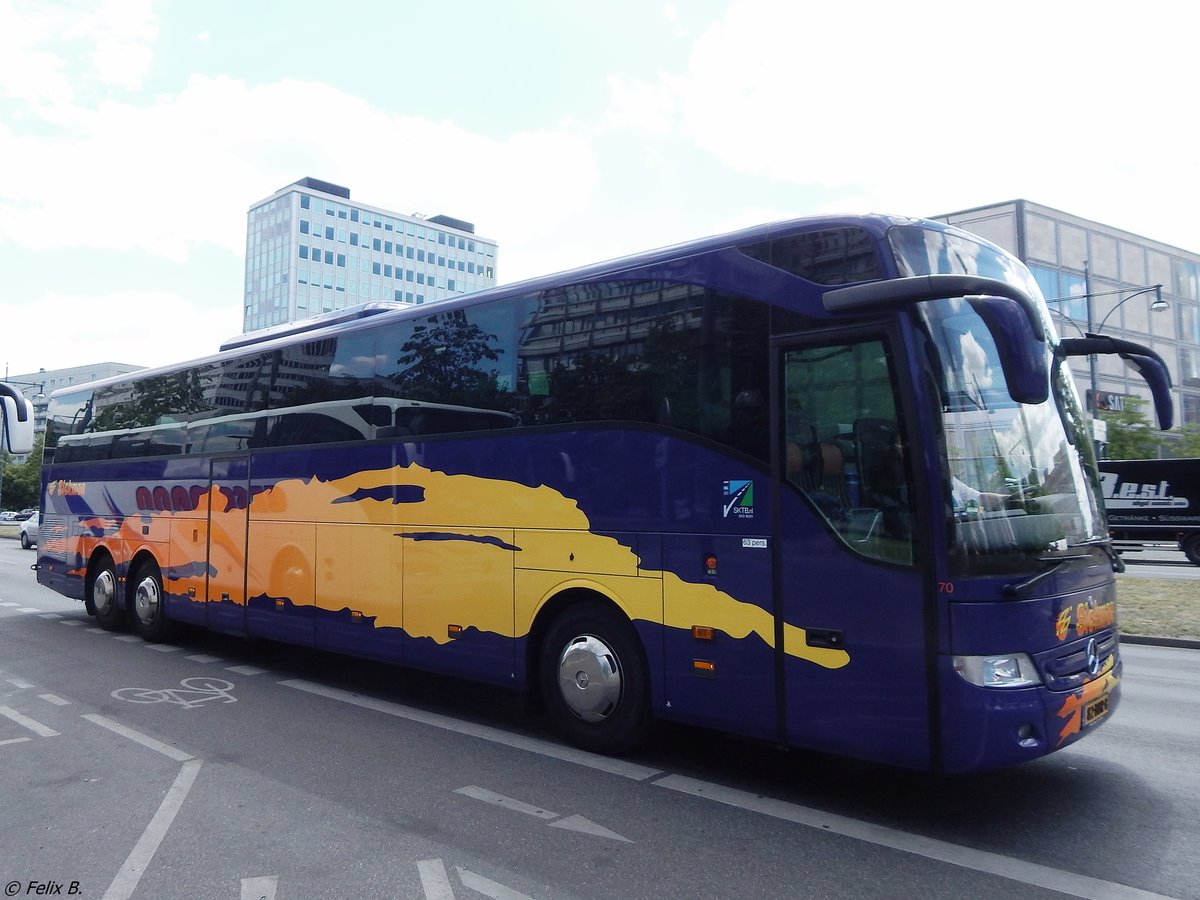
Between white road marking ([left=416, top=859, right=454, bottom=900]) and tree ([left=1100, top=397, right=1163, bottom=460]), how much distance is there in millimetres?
35436

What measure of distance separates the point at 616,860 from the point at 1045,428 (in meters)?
3.26

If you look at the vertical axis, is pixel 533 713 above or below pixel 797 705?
below

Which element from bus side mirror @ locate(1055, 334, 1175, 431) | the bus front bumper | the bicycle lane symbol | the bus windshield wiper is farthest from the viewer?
the bicycle lane symbol

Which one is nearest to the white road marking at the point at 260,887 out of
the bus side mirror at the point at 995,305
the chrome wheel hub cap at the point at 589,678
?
the chrome wheel hub cap at the point at 589,678

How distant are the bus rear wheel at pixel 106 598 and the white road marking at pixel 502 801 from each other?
8.67 meters

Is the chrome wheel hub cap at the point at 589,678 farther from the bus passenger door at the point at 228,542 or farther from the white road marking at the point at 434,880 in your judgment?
the bus passenger door at the point at 228,542

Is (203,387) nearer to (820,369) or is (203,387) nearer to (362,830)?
(362,830)

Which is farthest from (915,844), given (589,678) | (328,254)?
(328,254)

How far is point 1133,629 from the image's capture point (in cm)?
1221

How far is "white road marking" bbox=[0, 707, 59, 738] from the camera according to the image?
22.9ft

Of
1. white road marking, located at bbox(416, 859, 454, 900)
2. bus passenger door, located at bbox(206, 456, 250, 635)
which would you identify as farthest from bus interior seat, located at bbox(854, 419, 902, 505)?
bus passenger door, located at bbox(206, 456, 250, 635)

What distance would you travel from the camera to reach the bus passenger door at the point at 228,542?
9930 millimetres

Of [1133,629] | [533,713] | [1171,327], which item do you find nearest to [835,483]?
[533,713]

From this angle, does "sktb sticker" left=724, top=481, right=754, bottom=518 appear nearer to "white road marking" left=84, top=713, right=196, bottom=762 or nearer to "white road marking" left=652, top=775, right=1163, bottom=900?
"white road marking" left=652, top=775, right=1163, bottom=900
